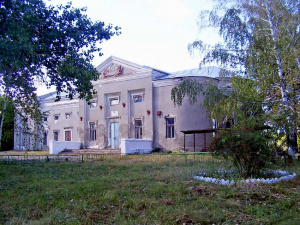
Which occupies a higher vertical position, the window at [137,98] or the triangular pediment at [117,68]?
the triangular pediment at [117,68]

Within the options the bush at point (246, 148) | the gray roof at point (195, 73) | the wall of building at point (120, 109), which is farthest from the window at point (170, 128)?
the bush at point (246, 148)

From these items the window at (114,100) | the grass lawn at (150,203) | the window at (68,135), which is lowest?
the grass lawn at (150,203)

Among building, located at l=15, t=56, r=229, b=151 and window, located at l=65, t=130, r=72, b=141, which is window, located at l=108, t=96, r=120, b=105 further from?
window, located at l=65, t=130, r=72, b=141

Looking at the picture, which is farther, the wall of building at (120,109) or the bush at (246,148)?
the wall of building at (120,109)

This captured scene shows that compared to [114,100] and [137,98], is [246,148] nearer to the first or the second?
[137,98]

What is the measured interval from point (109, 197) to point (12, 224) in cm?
202

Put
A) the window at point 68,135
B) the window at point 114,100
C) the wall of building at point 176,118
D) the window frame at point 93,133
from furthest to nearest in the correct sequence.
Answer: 1. the window at point 68,135
2. the window frame at point 93,133
3. the window at point 114,100
4. the wall of building at point 176,118

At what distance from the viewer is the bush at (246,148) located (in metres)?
8.27

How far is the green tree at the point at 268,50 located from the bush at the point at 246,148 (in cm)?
522

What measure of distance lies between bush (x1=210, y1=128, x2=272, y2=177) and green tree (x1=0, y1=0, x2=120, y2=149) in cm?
611

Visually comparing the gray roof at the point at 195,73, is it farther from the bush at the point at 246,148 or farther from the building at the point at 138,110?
the bush at the point at 246,148

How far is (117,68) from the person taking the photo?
26594mm

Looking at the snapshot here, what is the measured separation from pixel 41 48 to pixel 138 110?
583 inches

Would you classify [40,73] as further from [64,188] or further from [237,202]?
[237,202]
